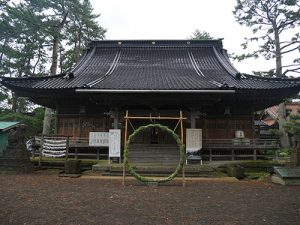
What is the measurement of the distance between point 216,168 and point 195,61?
911 centimetres

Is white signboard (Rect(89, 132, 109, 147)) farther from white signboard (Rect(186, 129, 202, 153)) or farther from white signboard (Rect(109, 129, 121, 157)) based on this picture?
white signboard (Rect(186, 129, 202, 153))

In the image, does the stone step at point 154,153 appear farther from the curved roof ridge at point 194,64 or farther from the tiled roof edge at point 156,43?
the tiled roof edge at point 156,43

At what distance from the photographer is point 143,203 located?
23.9 feet

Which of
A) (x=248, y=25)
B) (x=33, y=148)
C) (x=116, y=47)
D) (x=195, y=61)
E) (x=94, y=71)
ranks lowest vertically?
(x=33, y=148)

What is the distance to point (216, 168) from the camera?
14.0 m

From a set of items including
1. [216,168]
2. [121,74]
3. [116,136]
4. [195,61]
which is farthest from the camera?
[195,61]

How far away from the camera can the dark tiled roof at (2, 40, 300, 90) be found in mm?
14430

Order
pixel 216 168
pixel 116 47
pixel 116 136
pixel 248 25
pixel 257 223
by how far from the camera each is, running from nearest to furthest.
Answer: pixel 257 223, pixel 116 136, pixel 216 168, pixel 116 47, pixel 248 25

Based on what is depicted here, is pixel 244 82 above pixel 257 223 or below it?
above

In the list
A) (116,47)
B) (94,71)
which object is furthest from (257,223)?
(116,47)

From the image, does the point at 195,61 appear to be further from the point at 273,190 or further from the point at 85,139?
the point at 273,190

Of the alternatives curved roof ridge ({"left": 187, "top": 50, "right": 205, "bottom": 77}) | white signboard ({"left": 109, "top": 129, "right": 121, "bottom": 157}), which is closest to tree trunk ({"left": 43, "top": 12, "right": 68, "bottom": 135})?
white signboard ({"left": 109, "top": 129, "right": 121, "bottom": 157})

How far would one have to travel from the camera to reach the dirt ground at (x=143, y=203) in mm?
5754

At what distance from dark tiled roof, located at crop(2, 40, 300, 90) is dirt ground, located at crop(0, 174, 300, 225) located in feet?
17.5
